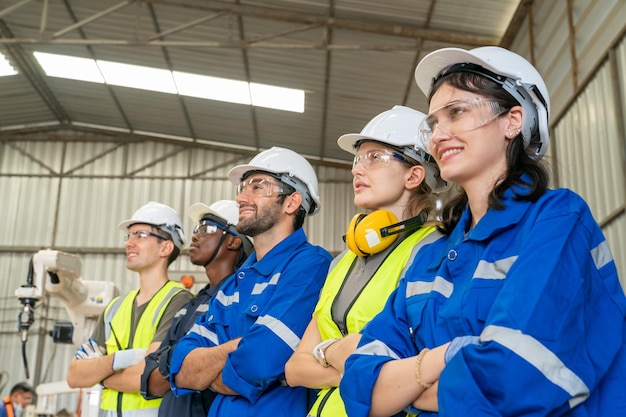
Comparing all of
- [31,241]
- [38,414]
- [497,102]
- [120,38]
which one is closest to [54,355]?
[31,241]

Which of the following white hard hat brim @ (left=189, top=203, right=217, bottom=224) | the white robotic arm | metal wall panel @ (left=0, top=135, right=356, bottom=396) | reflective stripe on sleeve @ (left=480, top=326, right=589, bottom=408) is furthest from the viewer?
metal wall panel @ (left=0, top=135, right=356, bottom=396)

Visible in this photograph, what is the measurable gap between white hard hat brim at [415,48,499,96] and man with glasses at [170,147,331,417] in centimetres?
131

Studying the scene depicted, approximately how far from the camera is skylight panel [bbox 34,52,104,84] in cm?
1573

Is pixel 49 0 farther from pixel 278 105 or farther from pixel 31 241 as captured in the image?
pixel 31 241

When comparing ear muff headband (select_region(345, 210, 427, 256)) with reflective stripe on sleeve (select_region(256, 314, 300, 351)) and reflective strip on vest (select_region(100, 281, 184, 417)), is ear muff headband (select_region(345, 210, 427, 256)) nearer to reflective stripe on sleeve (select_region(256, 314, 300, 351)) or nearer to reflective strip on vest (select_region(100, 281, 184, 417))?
reflective stripe on sleeve (select_region(256, 314, 300, 351))

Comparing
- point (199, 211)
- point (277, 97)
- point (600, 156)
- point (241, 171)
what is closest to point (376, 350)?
point (241, 171)

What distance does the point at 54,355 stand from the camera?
1778 centimetres

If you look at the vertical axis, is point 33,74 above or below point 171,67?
above

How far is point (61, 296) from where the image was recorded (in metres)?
7.45

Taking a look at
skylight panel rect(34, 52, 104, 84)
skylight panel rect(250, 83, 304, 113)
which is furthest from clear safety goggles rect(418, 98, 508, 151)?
skylight panel rect(34, 52, 104, 84)

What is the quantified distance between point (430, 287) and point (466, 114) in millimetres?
562

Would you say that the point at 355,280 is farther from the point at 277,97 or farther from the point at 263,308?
the point at 277,97

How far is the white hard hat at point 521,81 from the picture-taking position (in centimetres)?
219

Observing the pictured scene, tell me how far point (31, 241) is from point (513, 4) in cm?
1414
